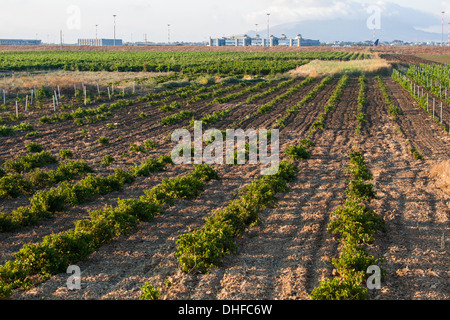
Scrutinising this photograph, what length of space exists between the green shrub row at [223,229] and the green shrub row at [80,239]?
1.24 m

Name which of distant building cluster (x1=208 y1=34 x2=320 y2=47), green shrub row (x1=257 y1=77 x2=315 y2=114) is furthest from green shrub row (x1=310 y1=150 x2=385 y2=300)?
distant building cluster (x1=208 y1=34 x2=320 y2=47)

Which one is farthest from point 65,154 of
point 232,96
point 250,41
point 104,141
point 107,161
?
point 250,41

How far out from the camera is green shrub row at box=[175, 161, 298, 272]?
23.7ft

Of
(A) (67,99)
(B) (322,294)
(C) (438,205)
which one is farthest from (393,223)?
(A) (67,99)

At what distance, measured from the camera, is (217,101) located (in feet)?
93.7

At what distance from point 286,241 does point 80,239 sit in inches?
135

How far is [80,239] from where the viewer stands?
Answer: 755 cm

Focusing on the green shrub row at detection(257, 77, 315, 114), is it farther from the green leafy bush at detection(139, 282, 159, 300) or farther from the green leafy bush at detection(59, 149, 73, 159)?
the green leafy bush at detection(139, 282, 159, 300)

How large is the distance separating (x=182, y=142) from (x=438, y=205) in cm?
1000

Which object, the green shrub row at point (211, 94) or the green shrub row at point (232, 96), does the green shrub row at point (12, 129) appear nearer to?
the green shrub row at point (211, 94)

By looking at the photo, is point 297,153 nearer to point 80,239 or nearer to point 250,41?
point 80,239

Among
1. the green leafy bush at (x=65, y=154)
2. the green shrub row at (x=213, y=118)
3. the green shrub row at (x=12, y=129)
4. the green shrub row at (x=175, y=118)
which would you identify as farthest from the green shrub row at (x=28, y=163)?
the green shrub row at (x=213, y=118)

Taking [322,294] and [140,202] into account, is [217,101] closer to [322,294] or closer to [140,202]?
[140,202]

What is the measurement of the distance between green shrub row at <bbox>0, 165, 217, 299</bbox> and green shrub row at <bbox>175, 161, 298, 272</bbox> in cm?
124
